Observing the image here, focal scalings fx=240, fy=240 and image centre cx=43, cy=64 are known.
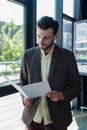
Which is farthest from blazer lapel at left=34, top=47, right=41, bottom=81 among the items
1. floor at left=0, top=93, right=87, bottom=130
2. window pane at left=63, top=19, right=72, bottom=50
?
window pane at left=63, top=19, right=72, bottom=50

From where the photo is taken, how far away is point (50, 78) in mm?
1520

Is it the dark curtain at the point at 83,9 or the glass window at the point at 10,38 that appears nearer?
the glass window at the point at 10,38

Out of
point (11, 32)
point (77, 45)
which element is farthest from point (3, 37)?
point (77, 45)

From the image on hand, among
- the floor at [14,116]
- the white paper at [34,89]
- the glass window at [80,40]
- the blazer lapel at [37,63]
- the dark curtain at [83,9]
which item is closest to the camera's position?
the white paper at [34,89]

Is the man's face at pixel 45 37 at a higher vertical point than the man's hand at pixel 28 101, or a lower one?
higher

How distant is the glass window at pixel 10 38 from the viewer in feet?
9.21

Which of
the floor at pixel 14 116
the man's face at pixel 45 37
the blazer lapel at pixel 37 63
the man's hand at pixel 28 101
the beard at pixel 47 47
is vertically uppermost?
the man's face at pixel 45 37

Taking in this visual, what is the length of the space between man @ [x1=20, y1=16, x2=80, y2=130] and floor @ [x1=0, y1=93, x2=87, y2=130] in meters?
2.28

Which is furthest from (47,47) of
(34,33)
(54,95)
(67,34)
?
(67,34)

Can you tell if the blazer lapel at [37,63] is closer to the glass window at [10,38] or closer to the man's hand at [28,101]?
the man's hand at [28,101]

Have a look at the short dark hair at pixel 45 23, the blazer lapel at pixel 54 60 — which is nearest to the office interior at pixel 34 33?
the blazer lapel at pixel 54 60

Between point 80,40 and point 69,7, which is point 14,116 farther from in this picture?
point 69,7

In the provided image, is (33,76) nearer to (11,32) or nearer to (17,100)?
Answer: (11,32)

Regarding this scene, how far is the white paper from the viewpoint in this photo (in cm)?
144
